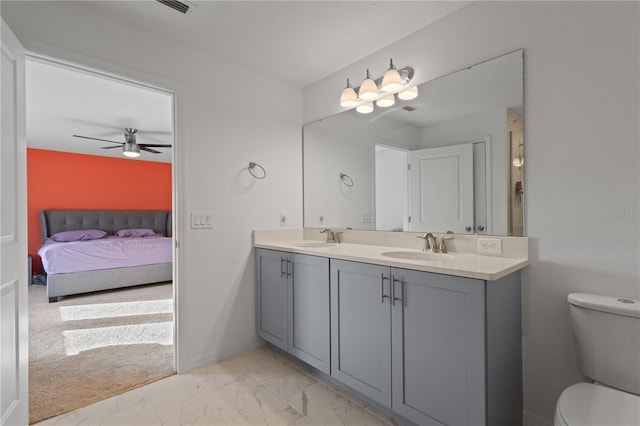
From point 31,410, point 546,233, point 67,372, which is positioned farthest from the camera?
point 67,372

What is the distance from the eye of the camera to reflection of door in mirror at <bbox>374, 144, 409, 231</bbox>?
2.17 m

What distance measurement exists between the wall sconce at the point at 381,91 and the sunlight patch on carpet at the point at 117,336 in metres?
2.52

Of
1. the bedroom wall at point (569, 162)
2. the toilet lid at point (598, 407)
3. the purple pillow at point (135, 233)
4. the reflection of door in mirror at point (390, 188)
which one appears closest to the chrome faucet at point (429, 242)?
the reflection of door in mirror at point (390, 188)

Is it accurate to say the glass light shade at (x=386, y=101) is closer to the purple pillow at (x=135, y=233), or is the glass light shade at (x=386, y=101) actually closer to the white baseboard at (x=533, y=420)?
the white baseboard at (x=533, y=420)

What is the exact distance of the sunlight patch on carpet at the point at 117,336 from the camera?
102 inches

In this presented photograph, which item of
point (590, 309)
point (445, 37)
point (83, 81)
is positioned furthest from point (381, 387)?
point (83, 81)

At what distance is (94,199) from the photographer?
5691mm

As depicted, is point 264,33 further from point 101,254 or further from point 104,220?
point 104,220

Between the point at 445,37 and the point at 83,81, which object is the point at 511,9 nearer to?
the point at 445,37

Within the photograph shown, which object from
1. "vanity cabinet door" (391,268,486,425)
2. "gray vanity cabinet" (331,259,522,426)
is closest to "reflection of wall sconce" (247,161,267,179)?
"gray vanity cabinet" (331,259,522,426)

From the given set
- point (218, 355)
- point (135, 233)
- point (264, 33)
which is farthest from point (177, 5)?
point (135, 233)

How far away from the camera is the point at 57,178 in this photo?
5.33 meters

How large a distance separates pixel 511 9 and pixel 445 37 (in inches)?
14.2

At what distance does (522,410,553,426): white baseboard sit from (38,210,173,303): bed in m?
4.83
